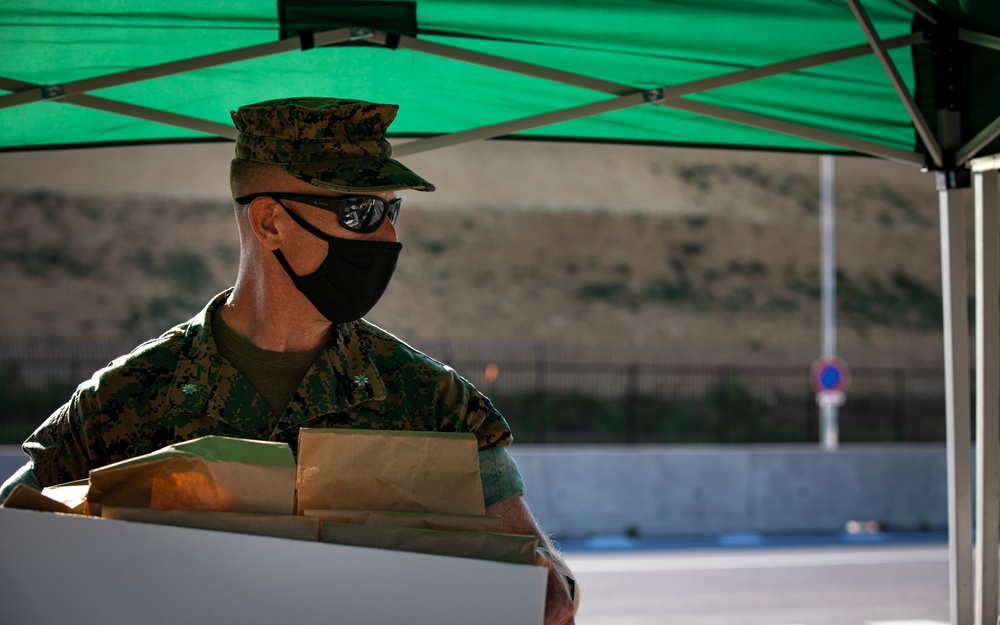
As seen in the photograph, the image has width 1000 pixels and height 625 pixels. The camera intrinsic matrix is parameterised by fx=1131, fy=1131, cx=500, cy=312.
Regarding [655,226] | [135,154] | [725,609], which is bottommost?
[725,609]

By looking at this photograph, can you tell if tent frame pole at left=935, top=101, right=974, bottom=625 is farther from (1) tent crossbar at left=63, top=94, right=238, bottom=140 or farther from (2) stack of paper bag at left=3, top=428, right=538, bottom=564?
(2) stack of paper bag at left=3, top=428, right=538, bottom=564

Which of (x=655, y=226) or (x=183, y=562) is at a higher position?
(x=655, y=226)

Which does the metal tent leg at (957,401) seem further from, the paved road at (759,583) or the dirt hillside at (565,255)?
the dirt hillside at (565,255)

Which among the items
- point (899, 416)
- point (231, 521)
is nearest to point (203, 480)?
point (231, 521)

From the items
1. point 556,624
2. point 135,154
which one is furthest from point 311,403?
point 135,154

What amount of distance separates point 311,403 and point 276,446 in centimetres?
69

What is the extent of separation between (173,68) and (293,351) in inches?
64.1

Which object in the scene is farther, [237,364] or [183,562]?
[237,364]

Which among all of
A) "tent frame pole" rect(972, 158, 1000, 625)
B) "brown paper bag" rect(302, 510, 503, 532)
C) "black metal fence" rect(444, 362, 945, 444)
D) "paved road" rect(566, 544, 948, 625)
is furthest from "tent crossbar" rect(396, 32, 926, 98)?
"black metal fence" rect(444, 362, 945, 444)

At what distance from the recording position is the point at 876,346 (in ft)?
117

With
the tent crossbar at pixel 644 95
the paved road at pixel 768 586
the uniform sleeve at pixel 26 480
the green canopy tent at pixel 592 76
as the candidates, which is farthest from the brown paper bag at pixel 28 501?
the paved road at pixel 768 586

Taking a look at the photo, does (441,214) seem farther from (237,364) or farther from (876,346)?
(237,364)

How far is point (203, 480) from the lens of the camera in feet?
5.16

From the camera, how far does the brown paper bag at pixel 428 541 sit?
5.02 ft
